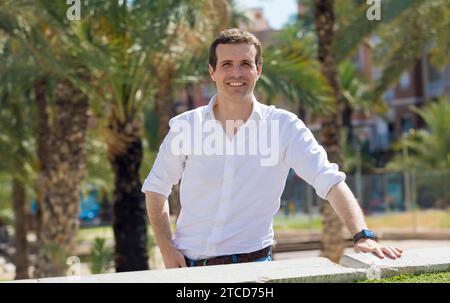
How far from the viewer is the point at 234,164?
10.4 feet

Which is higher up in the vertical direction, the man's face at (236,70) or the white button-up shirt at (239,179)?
the man's face at (236,70)

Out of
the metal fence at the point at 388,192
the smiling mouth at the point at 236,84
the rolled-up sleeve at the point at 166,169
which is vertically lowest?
the metal fence at the point at 388,192

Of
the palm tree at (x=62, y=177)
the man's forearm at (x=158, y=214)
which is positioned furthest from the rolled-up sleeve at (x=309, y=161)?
the palm tree at (x=62, y=177)

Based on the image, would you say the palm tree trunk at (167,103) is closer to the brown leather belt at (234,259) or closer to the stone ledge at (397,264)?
the brown leather belt at (234,259)

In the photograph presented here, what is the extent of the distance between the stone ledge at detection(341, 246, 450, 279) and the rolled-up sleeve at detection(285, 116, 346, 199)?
32cm

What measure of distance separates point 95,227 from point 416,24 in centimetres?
1710

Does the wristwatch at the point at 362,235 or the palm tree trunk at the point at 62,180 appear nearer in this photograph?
the wristwatch at the point at 362,235

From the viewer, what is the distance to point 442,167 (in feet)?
97.5

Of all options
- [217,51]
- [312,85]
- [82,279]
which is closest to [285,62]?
[312,85]

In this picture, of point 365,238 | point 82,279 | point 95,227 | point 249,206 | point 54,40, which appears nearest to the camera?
point 82,279

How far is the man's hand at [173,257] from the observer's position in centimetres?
323

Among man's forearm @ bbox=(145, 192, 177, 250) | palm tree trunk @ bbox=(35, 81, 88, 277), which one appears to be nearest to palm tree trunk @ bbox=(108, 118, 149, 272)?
palm tree trunk @ bbox=(35, 81, 88, 277)

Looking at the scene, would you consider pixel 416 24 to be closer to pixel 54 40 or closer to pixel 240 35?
pixel 54 40

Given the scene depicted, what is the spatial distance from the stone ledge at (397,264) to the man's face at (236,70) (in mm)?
800
